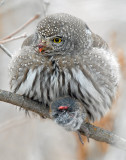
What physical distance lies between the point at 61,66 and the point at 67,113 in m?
0.68

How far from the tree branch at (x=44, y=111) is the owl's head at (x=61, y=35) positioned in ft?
2.15

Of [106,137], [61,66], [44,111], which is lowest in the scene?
[106,137]

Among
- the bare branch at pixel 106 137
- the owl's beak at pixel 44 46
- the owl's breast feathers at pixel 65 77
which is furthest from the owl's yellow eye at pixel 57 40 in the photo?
the bare branch at pixel 106 137

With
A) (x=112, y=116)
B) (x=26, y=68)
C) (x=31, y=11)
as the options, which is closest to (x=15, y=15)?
(x=31, y=11)

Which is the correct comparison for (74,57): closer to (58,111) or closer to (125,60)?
(58,111)

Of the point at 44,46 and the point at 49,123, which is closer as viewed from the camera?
the point at 44,46

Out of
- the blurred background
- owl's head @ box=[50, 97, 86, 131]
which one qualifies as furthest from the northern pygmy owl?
the blurred background

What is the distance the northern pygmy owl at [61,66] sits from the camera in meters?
4.41

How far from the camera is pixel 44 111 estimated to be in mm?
4566

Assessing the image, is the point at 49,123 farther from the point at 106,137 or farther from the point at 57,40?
the point at 57,40

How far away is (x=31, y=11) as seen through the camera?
9461mm

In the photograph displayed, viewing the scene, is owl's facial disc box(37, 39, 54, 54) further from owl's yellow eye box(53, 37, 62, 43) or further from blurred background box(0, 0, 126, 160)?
blurred background box(0, 0, 126, 160)

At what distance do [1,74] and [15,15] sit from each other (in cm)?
249

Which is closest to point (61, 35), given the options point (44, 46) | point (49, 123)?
point (44, 46)
